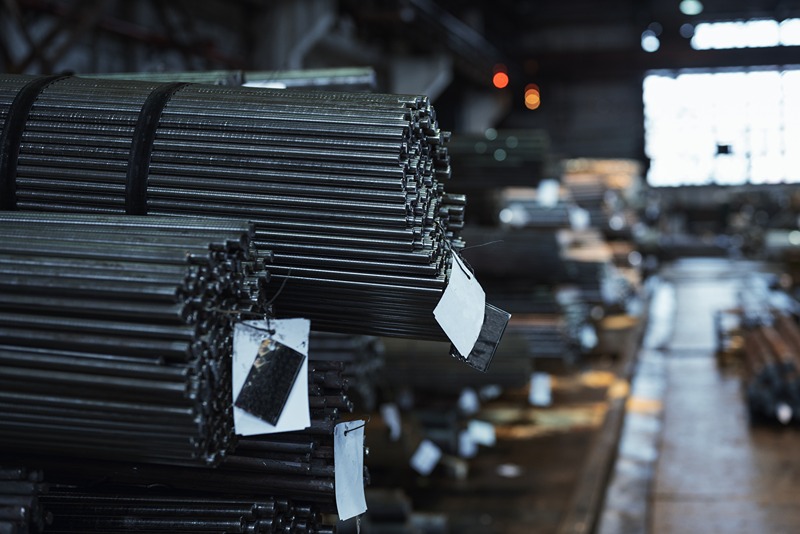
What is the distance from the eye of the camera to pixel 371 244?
2.04 meters

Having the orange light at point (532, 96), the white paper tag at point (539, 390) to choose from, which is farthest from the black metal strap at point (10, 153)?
the orange light at point (532, 96)

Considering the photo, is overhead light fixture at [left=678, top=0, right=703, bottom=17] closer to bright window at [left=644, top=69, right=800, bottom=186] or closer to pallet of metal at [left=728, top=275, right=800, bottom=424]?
bright window at [left=644, top=69, right=800, bottom=186]

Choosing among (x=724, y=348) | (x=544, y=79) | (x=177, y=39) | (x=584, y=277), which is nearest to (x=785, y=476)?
(x=724, y=348)

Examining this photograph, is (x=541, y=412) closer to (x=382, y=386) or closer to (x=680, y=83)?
(x=382, y=386)

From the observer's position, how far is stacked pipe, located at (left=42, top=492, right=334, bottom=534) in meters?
2.05

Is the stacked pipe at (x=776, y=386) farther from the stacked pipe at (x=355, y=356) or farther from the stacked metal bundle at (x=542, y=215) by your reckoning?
the stacked pipe at (x=355, y=356)

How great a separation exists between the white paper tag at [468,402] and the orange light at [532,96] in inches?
854

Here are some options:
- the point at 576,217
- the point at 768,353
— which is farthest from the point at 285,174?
the point at 576,217

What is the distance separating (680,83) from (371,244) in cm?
2792

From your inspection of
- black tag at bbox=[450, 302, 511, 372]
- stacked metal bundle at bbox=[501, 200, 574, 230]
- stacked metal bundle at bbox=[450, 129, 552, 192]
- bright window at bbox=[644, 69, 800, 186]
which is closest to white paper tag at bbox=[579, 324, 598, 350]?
stacked metal bundle at bbox=[501, 200, 574, 230]

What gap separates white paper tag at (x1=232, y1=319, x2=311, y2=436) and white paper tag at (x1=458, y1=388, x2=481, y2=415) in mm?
5222

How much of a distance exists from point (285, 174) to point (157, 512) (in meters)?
0.74

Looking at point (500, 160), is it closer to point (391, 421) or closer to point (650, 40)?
point (391, 421)

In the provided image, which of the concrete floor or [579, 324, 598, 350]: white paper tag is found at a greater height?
[579, 324, 598, 350]: white paper tag
